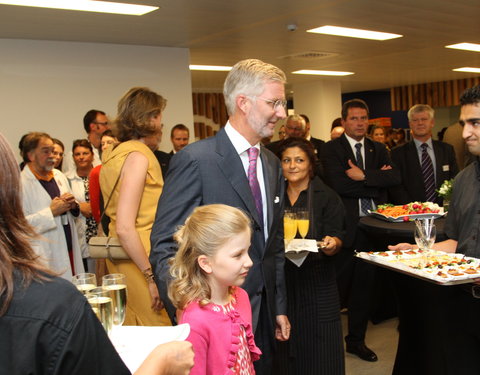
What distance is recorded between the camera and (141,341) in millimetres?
1167

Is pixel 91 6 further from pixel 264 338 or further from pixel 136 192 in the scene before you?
pixel 264 338

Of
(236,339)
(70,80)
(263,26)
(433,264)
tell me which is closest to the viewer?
(236,339)

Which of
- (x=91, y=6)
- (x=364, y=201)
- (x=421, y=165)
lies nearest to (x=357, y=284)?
(x=364, y=201)

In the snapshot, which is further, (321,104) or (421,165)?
(321,104)

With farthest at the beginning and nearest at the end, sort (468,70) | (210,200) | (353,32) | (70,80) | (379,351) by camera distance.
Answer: (468,70) < (353,32) < (70,80) < (379,351) < (210,200)

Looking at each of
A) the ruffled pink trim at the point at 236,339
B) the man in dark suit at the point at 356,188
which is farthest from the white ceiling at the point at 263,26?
the ruffled pink trim at the point at 236,339

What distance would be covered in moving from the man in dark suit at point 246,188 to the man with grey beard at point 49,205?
2029mm

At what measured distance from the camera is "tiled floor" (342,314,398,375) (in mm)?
3896

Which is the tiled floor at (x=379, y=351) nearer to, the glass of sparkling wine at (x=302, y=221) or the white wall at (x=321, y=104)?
the glass of sparkling wine at (x=302, y=221)

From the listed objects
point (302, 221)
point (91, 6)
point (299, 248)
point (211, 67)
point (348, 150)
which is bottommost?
point (299, 248)

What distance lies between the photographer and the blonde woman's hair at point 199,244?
5.71 ft

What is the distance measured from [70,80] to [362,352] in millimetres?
4642

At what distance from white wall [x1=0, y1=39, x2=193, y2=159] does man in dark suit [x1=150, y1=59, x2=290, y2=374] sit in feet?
15.4

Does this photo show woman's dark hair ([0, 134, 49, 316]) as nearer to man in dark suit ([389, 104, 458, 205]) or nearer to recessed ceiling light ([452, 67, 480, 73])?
man in dark suit ([389, 104, 458, 205])
